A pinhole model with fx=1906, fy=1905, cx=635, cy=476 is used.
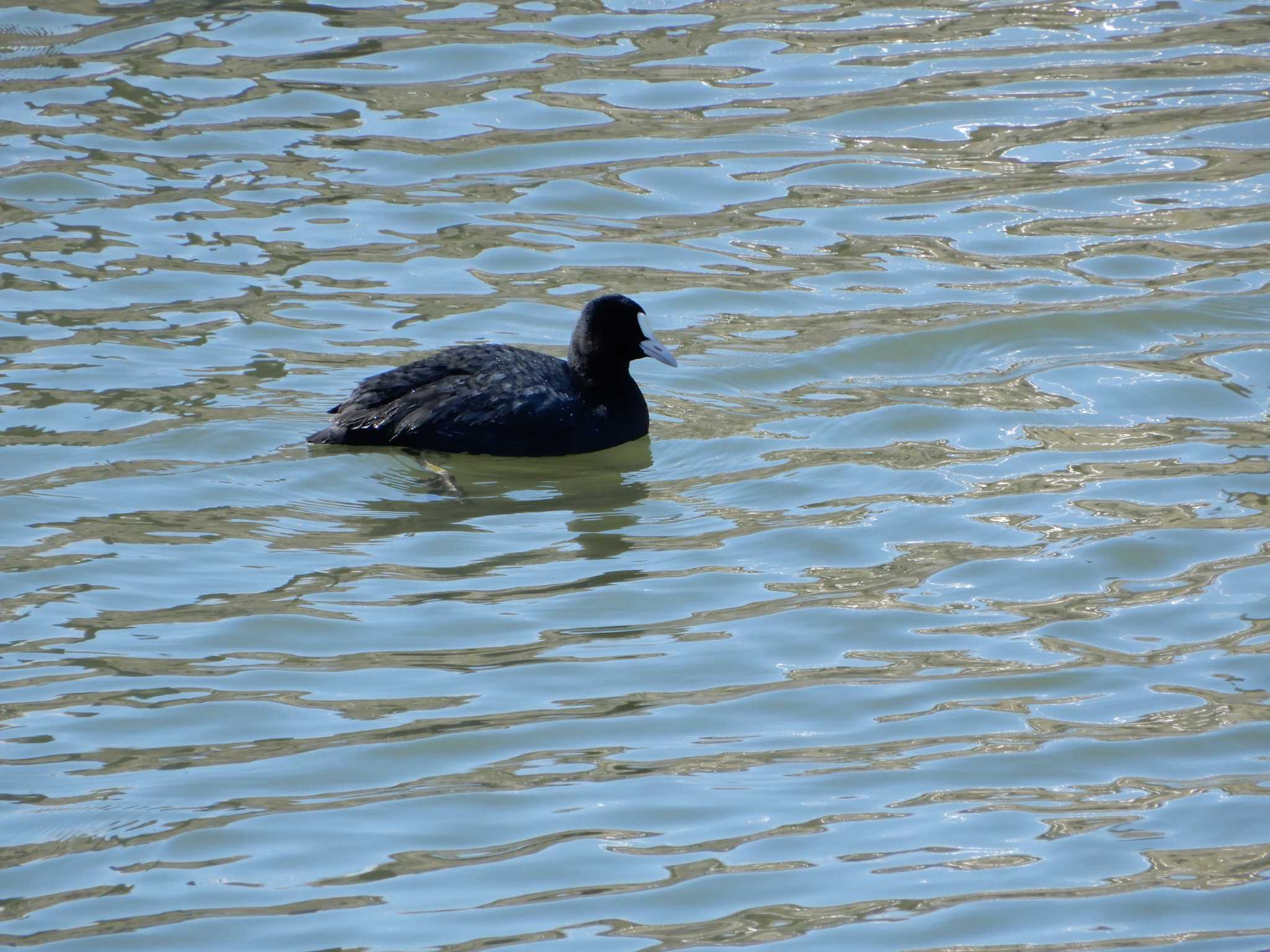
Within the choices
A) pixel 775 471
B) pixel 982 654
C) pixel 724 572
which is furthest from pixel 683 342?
pixel 982 654

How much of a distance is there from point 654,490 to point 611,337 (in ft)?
3.40

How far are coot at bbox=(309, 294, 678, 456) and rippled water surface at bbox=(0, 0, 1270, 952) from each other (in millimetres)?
168

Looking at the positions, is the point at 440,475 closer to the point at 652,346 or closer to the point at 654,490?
the point at 654,490

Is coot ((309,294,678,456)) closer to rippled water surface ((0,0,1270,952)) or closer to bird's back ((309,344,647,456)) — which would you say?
bird's back ((309,344,647,456))

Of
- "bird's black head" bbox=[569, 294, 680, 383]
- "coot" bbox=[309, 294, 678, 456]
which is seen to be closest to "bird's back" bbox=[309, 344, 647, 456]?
"coot" bbox=[309, 294, 678, 456]

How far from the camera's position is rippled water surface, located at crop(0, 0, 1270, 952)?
529 cm

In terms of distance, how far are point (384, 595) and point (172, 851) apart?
2080 mm

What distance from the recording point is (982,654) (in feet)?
21.8

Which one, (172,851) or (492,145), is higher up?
(492,145)

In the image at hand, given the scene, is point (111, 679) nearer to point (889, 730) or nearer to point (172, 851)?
point (172, 851)

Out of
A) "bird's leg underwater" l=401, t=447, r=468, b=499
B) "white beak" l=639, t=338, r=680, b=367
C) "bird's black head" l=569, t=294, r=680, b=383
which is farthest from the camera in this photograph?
"bird's black head" l=569, t=294, r=680, b=383

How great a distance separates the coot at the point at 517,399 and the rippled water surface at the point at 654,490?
0.55 ft

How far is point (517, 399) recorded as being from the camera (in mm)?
9102

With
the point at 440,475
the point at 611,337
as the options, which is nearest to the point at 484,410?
the point at 440,475
